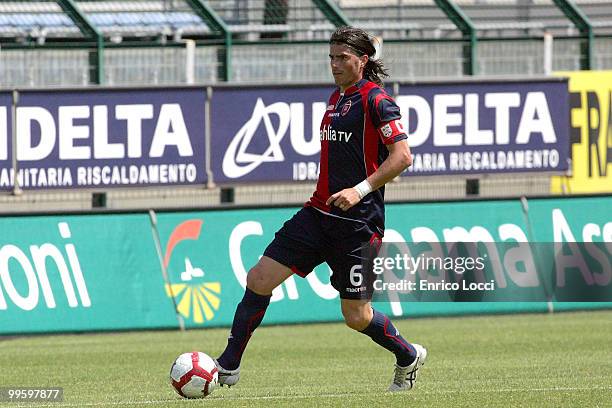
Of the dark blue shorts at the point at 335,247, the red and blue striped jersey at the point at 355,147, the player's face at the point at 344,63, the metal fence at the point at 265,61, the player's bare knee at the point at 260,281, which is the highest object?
the metal fence at the point at 265,61

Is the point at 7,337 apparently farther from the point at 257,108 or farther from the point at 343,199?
the point at 343,199

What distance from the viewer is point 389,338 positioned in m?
8.93

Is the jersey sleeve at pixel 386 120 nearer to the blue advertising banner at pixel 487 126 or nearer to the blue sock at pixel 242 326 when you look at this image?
the blue sock at pixel 242 326

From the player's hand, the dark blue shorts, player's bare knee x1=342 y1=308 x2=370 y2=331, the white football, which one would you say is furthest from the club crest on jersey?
the white football

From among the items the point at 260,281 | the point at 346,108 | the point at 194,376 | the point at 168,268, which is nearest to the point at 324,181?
the point at 346,108

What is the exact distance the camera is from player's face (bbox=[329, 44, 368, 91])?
8.75 meters

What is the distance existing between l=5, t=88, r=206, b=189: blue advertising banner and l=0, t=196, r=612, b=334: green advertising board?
112cm

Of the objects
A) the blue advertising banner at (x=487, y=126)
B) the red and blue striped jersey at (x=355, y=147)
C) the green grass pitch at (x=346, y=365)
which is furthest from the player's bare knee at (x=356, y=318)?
the blue advertising banner at (x=487, y=126)

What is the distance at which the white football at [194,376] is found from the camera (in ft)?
28.2

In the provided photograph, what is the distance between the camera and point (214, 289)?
51.5ft

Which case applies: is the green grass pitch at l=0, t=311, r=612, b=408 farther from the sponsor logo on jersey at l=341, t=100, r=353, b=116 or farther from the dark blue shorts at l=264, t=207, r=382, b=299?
the sponsor logo on jersey at l=341, t=100, r=353, b=116

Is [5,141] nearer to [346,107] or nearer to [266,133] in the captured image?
[266,133]

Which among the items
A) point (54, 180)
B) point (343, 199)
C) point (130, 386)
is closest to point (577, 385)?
point (343, 199)

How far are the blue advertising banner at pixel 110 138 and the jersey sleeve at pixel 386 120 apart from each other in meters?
8.33
